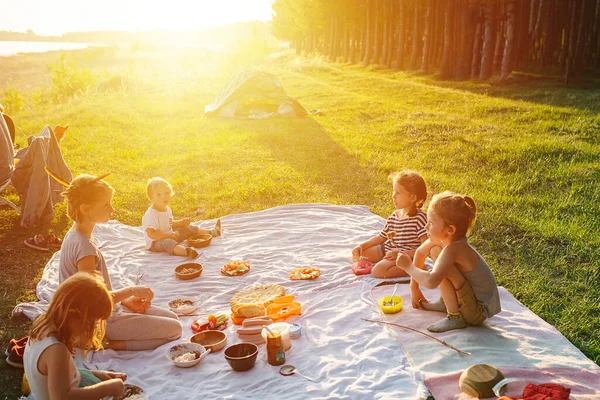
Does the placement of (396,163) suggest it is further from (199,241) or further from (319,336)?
(319,336)

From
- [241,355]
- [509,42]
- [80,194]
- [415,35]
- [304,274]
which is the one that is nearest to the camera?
[241,355]

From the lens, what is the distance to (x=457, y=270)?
4.29 metres

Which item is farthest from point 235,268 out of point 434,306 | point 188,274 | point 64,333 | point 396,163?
point 396,163

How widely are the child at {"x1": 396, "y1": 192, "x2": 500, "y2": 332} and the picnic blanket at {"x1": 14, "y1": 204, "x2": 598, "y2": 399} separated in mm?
182

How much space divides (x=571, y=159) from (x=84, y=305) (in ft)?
30.3

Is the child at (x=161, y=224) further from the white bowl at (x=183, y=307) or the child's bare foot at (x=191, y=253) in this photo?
the white bowl at (x=183, y=307)

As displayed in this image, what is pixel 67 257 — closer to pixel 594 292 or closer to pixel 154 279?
pixel 154 279

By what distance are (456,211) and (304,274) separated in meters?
2.24

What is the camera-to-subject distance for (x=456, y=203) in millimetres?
4223

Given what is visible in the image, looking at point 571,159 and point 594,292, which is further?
point 571,159

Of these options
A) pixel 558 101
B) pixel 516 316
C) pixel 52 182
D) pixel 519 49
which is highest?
pixel 519 49

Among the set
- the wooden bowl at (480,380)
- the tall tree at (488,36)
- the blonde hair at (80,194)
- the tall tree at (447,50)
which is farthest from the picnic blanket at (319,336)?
the tall tree at (447,50)

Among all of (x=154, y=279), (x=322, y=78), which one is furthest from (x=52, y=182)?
(x=322, y=78)

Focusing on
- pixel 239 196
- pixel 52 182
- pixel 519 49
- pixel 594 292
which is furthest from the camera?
pixel 519 49
